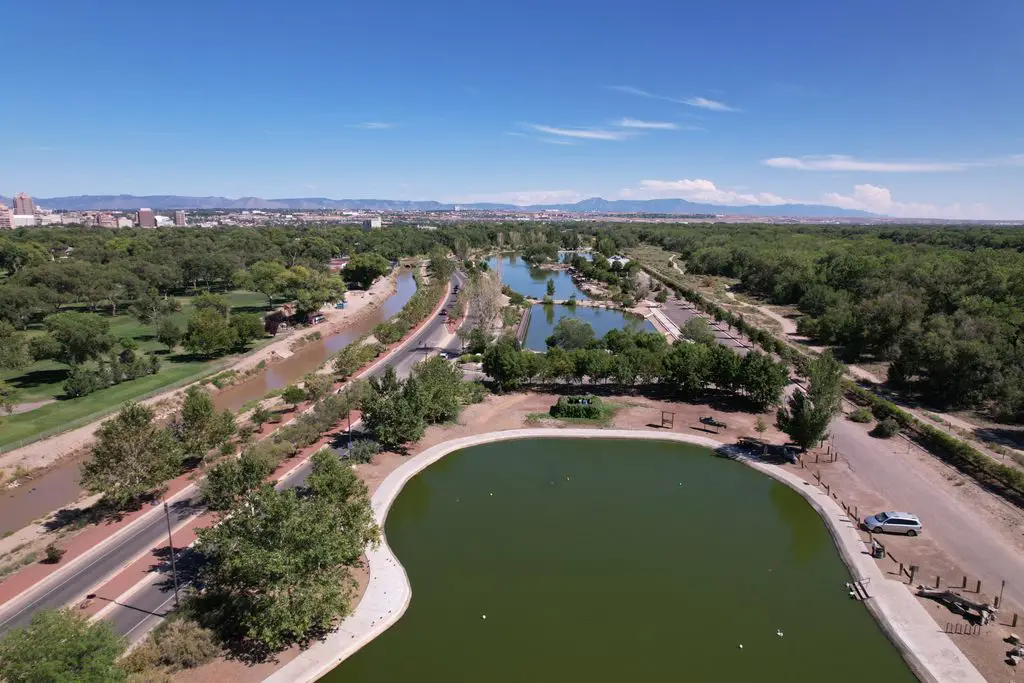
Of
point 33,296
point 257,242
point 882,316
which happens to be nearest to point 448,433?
point 882,316

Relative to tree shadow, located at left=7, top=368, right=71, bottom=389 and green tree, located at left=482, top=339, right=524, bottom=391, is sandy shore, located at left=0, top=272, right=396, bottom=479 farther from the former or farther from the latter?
green tree, located at left=482, top=339, right=524, bottom=391

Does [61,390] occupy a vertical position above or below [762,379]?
below

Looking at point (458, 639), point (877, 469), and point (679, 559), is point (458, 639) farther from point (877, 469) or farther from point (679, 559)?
point (877, 469)

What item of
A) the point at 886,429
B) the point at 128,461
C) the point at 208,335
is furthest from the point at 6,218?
the point at 886,429

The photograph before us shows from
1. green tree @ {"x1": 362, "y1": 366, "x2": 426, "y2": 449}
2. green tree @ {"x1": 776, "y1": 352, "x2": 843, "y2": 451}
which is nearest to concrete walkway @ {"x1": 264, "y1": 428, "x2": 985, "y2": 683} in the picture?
green tree @ {"x1": 776, "y1": 352, "x2": 843, "y2": 451}

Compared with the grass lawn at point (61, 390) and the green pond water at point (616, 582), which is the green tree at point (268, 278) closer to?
the grass lawn at point (61, 390)

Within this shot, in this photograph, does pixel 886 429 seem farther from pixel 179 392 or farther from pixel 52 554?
pixel 179 392
